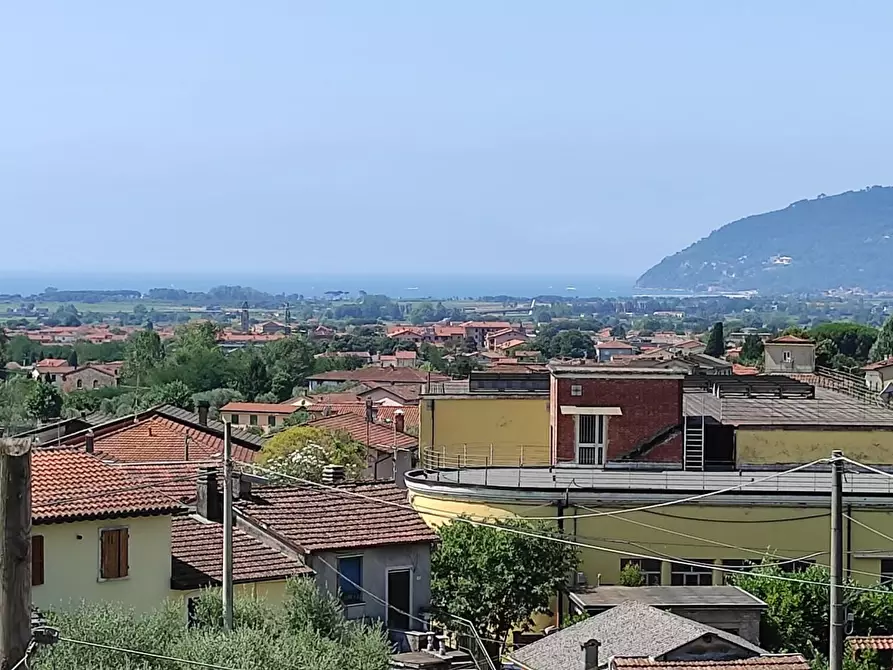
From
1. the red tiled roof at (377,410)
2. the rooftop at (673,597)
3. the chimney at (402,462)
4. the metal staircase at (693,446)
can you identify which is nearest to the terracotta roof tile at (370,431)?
the red tiled roof at (377,410)

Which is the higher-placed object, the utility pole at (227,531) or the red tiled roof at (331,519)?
the utility pole at (227,531)

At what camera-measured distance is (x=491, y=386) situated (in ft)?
135

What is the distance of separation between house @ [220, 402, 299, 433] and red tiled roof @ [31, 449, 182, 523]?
54.6 meters

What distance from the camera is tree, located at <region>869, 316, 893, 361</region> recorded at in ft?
355

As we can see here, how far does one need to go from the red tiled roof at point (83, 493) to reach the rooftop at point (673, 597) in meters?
6.28

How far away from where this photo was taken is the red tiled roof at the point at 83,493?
17531 millimetres

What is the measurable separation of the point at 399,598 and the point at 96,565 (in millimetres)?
4357

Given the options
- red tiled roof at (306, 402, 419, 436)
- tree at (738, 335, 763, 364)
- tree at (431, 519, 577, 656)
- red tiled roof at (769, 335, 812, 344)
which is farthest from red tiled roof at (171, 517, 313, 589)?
tree at (738, 335, 763, 364)

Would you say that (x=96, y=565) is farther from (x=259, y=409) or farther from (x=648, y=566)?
(x=259, y=409)

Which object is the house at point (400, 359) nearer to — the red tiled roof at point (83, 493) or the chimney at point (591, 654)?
the red tiled roof at point (83, 493)

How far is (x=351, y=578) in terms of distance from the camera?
20.3m

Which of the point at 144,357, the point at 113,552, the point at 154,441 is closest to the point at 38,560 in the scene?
the point at 113,552

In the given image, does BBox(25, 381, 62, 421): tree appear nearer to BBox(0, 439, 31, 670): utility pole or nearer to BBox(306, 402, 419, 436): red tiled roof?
BBox(306, 402, 419, 436): red tiled roof

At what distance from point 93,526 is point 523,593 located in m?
8.58
